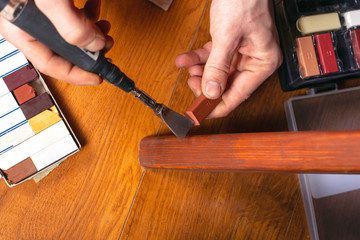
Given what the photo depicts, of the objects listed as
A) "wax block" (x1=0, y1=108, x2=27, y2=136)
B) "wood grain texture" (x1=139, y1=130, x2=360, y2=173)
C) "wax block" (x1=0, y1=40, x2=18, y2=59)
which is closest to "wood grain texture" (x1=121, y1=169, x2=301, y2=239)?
"wood grain texture" (x1=139, y1=130, x2=360, y2=173)

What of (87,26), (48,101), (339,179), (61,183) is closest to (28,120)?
(48,101)

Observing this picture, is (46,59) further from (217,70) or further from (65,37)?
(217,70)

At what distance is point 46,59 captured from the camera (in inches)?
22.6

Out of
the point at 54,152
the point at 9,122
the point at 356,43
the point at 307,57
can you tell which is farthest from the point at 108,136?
the point at 356,43

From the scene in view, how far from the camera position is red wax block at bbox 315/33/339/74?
0.71 metres

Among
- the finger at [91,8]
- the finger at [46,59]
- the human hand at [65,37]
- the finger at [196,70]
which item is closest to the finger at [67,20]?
the human hand at [65,37]

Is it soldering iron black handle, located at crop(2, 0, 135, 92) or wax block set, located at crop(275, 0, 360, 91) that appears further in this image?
wax block set, located at crop(275, 0, 360, 91)

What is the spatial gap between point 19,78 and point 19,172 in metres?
0.23

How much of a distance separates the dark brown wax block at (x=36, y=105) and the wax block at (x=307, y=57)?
2.12ft

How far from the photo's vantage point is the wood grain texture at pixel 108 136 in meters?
0.72

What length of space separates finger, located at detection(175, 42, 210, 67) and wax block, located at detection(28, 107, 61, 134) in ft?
1.15

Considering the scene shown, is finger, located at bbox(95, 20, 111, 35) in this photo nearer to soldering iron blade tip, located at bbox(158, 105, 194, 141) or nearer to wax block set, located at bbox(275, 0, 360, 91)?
soldering iron blade tip, located at bbox(158, 105, 194, 141)

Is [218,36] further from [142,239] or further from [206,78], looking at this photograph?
[142,239]

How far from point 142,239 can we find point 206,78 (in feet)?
1.48
